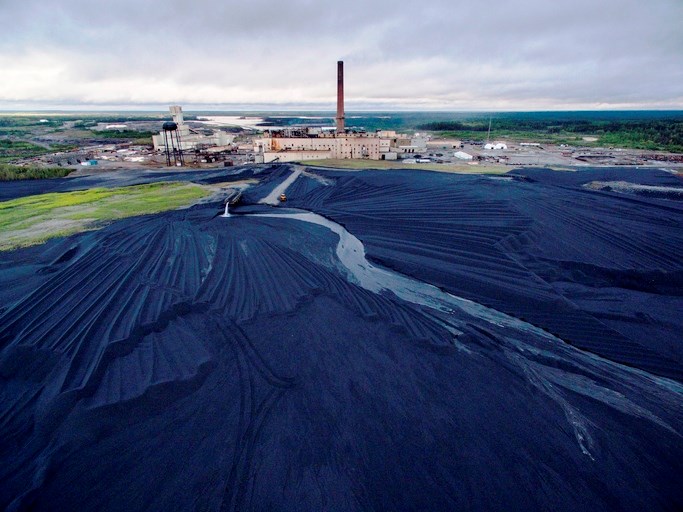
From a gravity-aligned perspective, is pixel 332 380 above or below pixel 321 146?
below

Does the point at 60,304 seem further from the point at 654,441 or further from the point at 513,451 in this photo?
the point at 654,441

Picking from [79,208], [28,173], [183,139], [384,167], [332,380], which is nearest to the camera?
[332,380]

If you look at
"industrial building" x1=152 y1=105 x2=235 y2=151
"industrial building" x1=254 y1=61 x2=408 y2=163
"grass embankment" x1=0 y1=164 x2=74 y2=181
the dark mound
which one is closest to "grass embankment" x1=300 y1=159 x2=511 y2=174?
"industrial building" x1=254 y1=61 x2=408 y2=163

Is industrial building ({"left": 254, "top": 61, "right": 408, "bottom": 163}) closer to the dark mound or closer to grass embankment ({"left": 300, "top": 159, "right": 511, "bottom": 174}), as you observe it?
grass embankment ({"left": 300, "top": 159, "right": 511, "bottom": 174})

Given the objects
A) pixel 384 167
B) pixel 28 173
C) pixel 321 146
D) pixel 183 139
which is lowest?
pixel 28 173

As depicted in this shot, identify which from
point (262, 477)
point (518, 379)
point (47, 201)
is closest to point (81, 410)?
point (262, 477)

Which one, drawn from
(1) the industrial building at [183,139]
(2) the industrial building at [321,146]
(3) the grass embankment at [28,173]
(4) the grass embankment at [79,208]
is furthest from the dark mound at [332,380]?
(1) the industrial building at [183,139]

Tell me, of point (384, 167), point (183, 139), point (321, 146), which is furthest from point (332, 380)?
point (183, 139)

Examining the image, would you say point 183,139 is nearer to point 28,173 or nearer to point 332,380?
point 28,173
